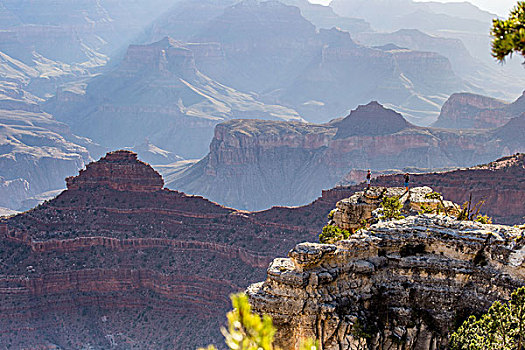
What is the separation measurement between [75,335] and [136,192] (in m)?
20.5

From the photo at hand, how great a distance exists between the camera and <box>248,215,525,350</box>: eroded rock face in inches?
1084

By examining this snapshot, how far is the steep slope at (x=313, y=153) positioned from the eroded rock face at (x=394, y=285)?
14726 centimetres

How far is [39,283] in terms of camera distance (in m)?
66.4

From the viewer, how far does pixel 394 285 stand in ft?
96.7

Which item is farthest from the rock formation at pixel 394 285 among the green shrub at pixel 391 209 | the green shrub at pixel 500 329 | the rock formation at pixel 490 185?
the rock formation at pixel 490 185

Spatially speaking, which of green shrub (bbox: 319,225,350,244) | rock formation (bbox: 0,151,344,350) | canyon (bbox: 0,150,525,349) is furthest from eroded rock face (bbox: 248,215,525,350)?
rock formation (bbox: 0,151,344,350)

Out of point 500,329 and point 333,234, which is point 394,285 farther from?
point 333,234

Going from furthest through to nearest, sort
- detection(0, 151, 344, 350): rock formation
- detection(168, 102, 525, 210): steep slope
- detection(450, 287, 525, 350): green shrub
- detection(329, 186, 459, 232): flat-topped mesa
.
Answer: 1. detection(168, 102, 525, 210): steep slope
2. detection(0, 151, 344, 350): rock formation
3. detection(329, 186, 459, 232): flat-topped mesa
4. detection(450, 287, 525, 350): green shrub

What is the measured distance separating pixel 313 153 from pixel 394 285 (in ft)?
529

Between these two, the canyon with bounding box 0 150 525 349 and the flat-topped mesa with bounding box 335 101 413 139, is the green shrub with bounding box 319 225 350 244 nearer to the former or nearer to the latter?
the canyon with bounding box 0 150 525 349

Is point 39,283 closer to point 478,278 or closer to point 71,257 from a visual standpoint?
point 71,257

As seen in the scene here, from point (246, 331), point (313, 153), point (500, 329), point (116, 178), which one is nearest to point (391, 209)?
point (500, 329)

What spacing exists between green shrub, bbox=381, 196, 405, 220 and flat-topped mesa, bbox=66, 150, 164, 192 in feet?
147

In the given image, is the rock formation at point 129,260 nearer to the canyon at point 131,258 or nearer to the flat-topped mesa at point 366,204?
the canyon at point 131,258
